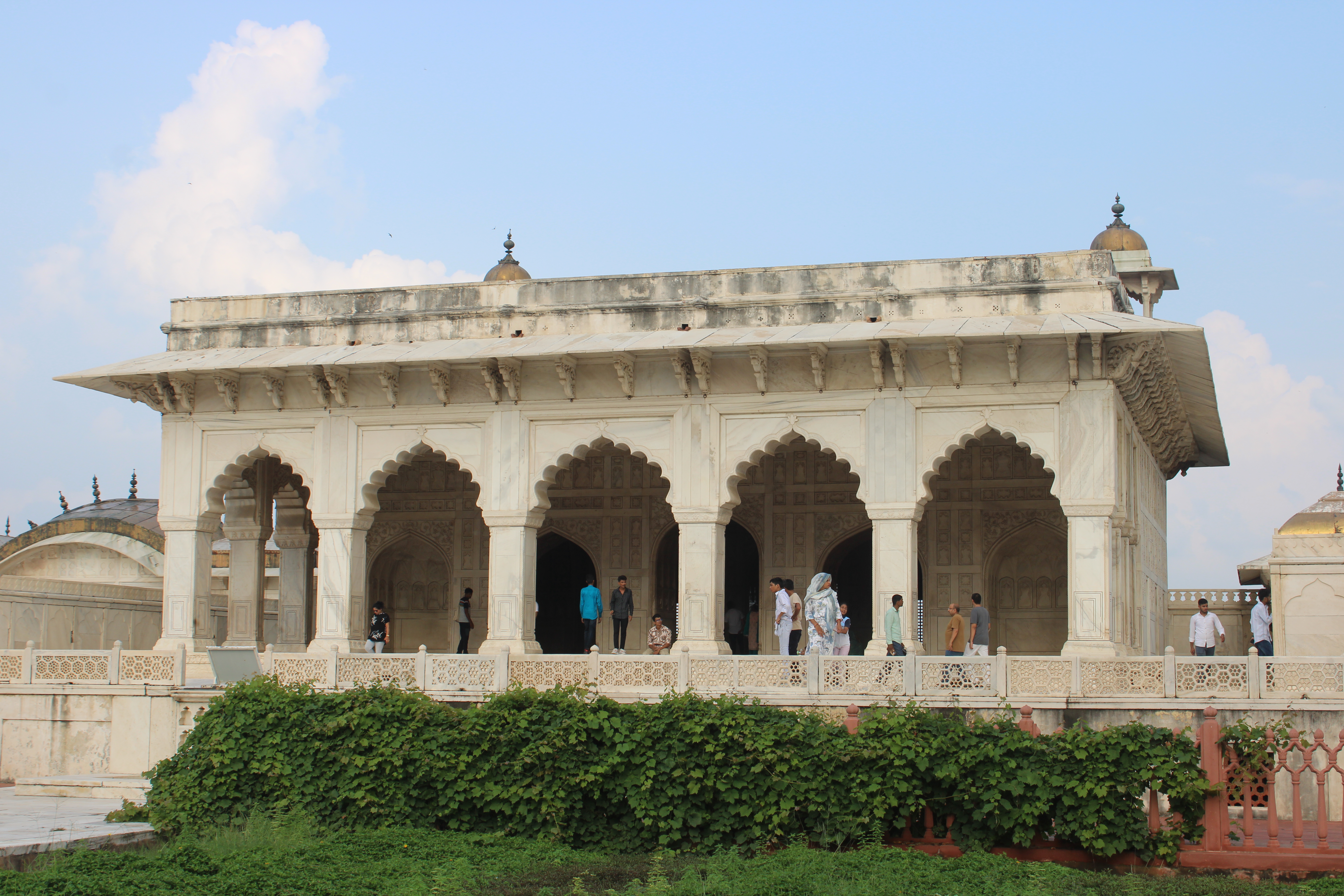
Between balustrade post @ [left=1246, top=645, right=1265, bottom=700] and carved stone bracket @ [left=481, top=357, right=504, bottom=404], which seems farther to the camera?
carved stone bracket @ [left=481, top=357, right=504, bottom=404]

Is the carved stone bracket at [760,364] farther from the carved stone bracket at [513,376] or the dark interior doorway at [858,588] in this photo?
the dark interior doorway at [858,588]

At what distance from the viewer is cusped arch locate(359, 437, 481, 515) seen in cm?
1517

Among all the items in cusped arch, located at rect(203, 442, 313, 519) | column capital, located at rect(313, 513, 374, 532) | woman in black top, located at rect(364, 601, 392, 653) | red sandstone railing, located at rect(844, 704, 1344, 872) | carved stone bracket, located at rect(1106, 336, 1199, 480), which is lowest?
red sandstone railing, located at rect(844, 704, 1344, 872)

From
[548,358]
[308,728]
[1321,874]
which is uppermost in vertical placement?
[548,358]

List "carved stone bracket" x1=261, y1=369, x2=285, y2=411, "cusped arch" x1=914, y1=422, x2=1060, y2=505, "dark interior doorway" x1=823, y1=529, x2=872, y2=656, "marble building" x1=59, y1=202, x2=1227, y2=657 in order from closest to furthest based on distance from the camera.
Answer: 1. "cusped arch" x1=914, y1=422, x2=1060, y2=505
2. "marble building" x1=59, y1=202, x2=1227, y2=657
3. "carved stone bracket" x1=261, y1=369, x2=285, y2=411
4. "dark interior doorway" x1=823, y1=529, x2=872, y2=656

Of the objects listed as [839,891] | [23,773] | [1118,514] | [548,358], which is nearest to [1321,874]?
[839,891]

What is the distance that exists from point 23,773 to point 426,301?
610 centimetres

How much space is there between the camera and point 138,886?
8.41 meters

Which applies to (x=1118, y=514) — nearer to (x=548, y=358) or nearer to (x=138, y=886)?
→ (x=548, y=358)

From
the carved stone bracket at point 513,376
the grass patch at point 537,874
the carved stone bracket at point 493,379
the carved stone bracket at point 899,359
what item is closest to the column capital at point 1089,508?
the carved stone bracket at point 899,359

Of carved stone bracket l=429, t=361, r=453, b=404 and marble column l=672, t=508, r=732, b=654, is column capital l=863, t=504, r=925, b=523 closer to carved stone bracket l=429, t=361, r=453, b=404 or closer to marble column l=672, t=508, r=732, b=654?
marble column l=672, t=508, r=732, b=654

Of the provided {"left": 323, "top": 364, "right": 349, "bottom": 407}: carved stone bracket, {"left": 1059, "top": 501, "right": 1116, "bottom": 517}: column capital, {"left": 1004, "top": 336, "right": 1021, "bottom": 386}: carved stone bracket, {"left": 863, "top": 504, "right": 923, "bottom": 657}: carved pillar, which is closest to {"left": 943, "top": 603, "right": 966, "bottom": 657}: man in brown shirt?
{"left": 863, "top": 504, "right": 923, "bottom": 657}: carved pillar

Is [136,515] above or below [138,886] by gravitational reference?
above

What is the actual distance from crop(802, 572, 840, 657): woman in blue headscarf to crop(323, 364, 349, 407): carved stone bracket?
5.36 m
